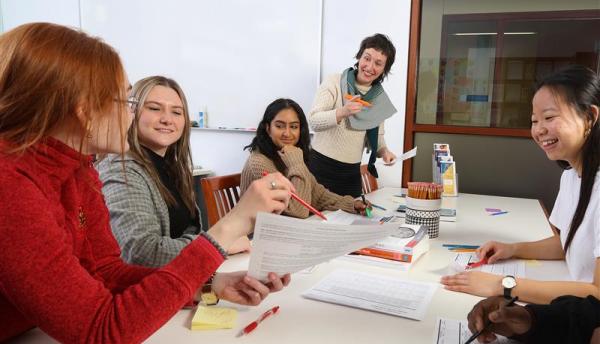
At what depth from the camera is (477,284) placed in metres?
1.04

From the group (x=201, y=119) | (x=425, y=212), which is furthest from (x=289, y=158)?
(x=201, y=119)

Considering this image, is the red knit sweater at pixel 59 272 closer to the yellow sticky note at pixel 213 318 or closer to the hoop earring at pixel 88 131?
the hoop earring at pixel 88 131

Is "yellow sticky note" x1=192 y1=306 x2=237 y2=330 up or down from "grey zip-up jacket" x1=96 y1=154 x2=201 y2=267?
down

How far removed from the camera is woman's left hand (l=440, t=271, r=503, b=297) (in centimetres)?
103

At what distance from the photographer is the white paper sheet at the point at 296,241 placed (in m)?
0.74

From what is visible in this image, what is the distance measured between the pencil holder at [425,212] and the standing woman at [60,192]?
0.92 meters

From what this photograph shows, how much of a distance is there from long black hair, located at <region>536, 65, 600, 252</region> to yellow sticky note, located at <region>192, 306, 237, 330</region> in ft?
2.90

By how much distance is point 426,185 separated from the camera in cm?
154

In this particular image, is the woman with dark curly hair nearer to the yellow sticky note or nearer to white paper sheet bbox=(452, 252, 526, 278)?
white paper sheet bbox=(452, 252, 526, 278)

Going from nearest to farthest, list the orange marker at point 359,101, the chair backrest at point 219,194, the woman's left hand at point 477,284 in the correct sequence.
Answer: the woman's left hand at point 477,284
the chair backrest at point 219,194
the orange marker at point 359,101

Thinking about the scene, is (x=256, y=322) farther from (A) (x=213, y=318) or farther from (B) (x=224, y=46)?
(B) (x=224, y=46)

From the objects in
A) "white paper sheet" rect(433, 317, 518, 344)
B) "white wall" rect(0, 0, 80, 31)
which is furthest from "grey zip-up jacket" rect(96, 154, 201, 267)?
"white wall" rect(0, 0, 80, 31)

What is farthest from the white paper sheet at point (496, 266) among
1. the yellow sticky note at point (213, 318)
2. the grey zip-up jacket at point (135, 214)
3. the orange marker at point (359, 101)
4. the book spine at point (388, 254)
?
the orange marker at point (359, 101)

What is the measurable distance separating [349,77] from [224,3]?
4.18ft
